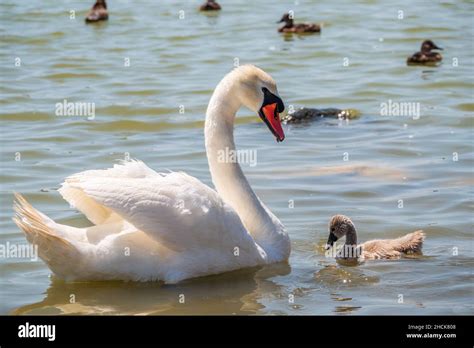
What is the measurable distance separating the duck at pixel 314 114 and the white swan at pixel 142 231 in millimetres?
6364

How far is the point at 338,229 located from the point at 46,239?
2.89 m

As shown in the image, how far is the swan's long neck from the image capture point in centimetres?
990

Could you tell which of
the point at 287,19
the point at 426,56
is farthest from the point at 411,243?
the point at 287,19

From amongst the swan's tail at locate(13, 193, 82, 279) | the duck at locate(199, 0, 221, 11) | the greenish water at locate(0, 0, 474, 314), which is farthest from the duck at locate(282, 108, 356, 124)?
the duck at locate(199, 0, 221, 11)

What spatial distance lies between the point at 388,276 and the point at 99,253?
2511mm

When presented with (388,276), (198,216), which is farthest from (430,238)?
(198,216)

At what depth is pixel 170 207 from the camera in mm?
8953

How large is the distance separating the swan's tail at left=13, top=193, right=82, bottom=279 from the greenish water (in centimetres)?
37

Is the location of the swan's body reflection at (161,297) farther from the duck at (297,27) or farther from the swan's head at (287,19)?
the swan's head at (287,19)

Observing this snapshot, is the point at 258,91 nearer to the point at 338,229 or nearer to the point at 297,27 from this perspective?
the point at 338,229

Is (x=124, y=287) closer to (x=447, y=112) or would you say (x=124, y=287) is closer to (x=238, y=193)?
(x=238, y=193)

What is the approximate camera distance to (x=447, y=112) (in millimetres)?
16641

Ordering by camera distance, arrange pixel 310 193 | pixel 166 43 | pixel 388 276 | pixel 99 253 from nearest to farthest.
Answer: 1. pixel 99 253
2. pixel 388 276
3. pixel 310 193
4. pixel 166 43

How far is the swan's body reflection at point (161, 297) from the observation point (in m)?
8.89
